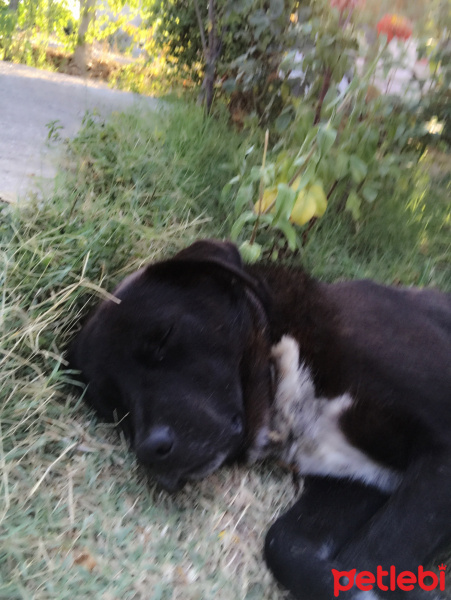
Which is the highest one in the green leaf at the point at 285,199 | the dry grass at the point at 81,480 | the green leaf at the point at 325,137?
the green leaf at the point at 325,137

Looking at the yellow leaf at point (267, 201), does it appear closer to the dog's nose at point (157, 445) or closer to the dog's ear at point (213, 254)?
the dog's ear at point (213, 254)

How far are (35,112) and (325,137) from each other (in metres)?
1.99

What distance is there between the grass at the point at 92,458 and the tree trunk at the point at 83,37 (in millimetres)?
3489

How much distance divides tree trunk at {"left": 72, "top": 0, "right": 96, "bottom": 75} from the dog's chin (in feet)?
16.5

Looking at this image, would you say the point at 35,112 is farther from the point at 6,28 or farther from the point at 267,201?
the point at 6,28

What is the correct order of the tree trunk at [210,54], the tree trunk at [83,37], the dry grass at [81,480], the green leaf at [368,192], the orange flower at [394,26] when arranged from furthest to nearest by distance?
the tree trunk at [83,37]
the tree trunk at [210,54]
the green leaf at [368,192]
the orange flower at [394,26]
the dry grass at [81,480]

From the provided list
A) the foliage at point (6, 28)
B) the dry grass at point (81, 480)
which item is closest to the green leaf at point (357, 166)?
the dry grass at point (81, 480)

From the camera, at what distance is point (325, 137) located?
1.78m

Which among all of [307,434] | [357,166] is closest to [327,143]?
[357,166]

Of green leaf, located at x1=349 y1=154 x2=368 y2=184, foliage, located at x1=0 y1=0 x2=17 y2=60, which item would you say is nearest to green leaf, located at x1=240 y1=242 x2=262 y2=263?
green leaf, located at x1=349 y1=154 x2=368 y2=184

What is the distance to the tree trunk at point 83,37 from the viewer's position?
16.9ft

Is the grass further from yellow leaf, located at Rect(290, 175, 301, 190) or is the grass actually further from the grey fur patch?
yellow leaf, located at Rect(290, 175, 301, 190)

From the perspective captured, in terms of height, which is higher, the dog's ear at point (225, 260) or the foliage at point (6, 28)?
the foliage at point (6, 28)

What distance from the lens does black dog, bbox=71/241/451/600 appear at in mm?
1256
